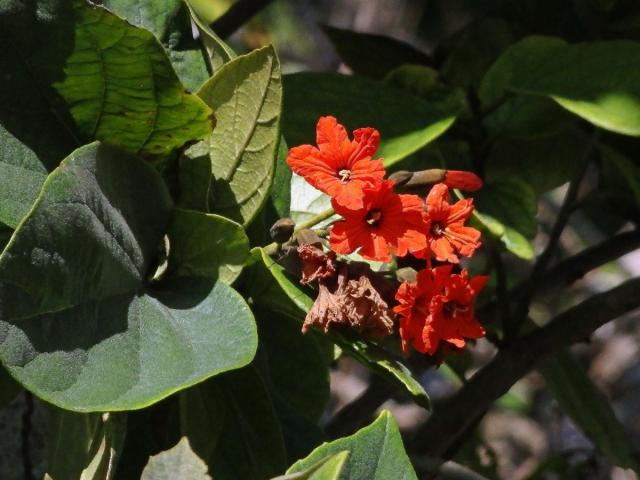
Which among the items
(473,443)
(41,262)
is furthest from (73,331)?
(473,443)

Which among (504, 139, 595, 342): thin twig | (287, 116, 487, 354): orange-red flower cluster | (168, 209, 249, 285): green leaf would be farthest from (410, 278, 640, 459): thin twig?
(168, 209, 249, 285): green leaf

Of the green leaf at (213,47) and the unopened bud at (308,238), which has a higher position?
the green leaf at (213,47)

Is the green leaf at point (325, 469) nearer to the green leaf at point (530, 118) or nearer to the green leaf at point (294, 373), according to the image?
the green leaf at point (294, 373)

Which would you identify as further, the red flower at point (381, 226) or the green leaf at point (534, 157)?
the green leaf at point (534, 157)

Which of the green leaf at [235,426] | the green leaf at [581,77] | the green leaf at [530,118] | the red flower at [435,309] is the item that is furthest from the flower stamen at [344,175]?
the green leaf at [530,118]

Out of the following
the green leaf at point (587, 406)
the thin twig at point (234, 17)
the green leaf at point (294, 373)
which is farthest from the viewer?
the thin twig at point (234, 17)

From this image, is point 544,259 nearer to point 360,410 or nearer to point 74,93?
point 360,410

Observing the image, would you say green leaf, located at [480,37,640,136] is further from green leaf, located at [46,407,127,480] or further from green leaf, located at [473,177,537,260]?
green leaf, located at [46,407,127,480]

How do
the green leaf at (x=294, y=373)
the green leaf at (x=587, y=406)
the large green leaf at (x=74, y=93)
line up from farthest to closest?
the green leaf at (x=587, y=406) < the green leaf at (x=294, y=373) < the large green leaf at (x=74, y=93)

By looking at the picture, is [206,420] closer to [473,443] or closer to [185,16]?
[185,16]
